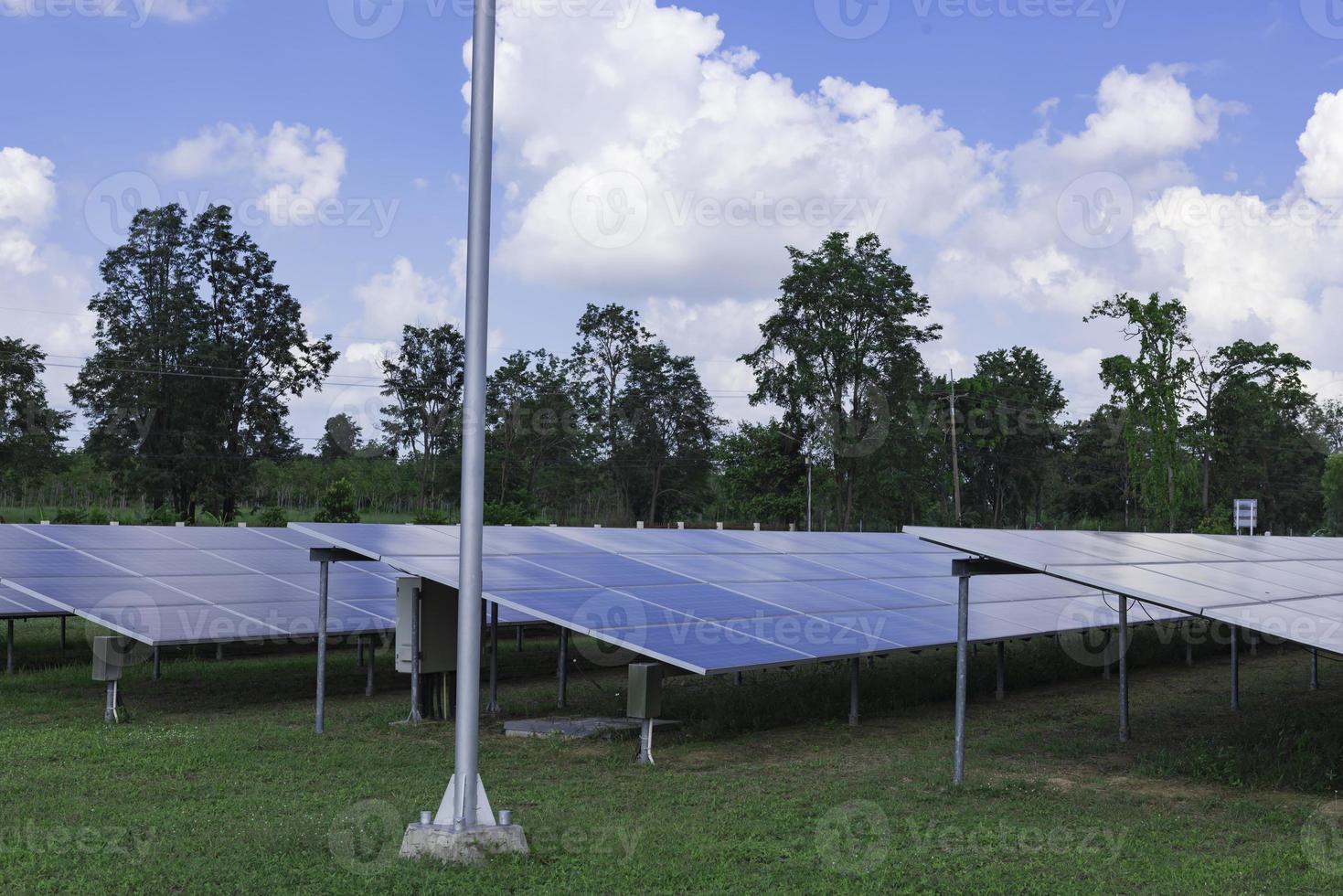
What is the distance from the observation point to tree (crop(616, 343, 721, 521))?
68750 mm

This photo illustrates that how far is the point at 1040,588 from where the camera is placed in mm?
19703

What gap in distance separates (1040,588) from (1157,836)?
36.1 feet

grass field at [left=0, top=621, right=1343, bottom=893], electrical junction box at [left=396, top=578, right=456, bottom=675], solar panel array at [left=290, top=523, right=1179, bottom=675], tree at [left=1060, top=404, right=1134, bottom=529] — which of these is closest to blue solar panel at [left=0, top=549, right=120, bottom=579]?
grass field at [left=0, top=621, right=1343, bottom=893]

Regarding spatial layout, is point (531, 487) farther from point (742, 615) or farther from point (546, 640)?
point (742, 615)

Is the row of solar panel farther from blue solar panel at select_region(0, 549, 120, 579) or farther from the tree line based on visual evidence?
the tree line

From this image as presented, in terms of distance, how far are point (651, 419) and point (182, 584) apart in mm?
53324

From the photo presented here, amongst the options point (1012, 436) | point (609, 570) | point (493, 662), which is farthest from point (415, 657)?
point (1012, 436)

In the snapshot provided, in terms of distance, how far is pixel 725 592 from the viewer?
15.3 m

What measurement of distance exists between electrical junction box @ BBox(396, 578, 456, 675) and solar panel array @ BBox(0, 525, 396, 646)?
5.63 feet

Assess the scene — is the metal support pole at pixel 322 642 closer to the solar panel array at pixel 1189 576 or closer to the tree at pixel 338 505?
the solar panel array at pixel 1189 576

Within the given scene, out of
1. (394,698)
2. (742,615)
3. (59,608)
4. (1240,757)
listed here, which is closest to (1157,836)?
(1240,757)

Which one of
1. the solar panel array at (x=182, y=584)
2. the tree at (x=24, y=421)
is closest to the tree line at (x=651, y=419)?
the tree at (x=24, y=421)

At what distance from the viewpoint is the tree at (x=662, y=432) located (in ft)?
226

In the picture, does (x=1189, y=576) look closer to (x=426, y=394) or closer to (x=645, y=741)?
(x=645, y=741)
